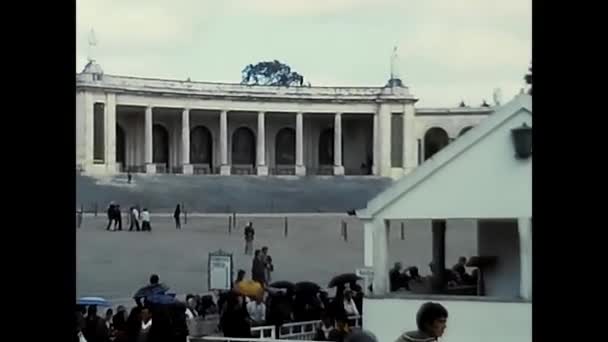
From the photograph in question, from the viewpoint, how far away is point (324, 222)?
21.2 meters

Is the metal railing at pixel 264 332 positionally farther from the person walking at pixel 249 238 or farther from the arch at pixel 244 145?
the arch at pixel 244 145

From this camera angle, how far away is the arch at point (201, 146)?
84.1 ft

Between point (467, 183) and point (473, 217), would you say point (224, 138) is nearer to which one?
Answer: point (473, 217)

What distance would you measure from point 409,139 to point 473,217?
17.4 metres

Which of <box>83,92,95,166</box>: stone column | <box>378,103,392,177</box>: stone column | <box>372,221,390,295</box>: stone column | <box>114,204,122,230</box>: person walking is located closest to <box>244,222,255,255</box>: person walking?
<box>114,204,122,230</box>: person walking

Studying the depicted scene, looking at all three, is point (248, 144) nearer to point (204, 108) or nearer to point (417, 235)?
point (204, 108)

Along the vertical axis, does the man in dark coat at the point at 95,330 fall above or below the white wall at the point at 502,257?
below

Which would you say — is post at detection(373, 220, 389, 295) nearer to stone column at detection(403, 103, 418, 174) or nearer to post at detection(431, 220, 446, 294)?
post at detection(431, 220, 446, 294)

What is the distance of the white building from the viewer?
5.26 m

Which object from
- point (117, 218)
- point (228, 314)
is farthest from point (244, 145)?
point (228, 314)

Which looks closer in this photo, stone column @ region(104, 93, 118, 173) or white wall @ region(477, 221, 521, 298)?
white wall @ region(477, 221, 521, 298)

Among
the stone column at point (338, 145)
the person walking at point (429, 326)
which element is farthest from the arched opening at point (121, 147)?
the person walking at point (429, 326)

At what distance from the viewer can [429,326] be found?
5.73 ft

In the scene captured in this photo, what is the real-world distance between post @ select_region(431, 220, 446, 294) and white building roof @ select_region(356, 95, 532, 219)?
30 centimetres
